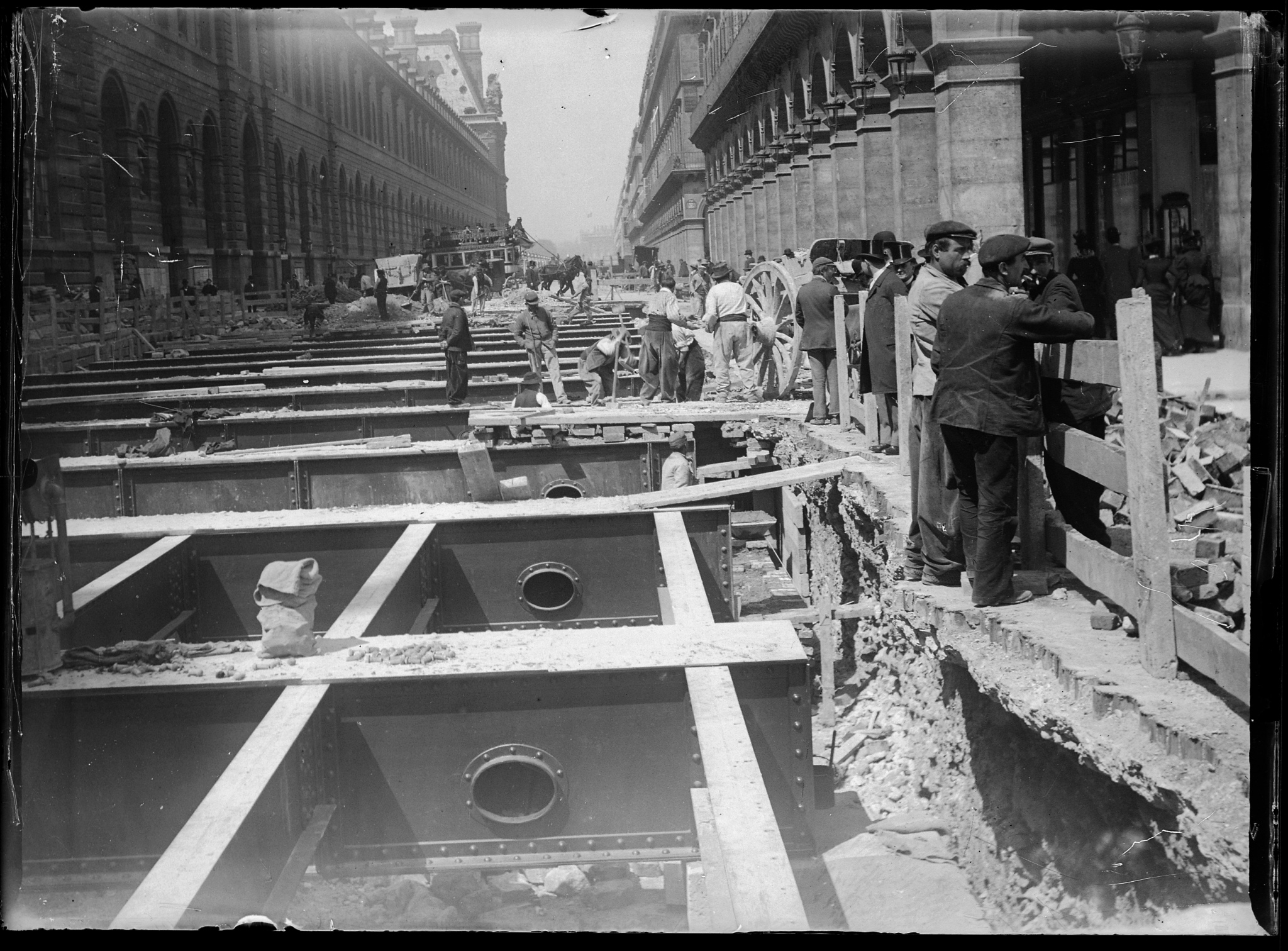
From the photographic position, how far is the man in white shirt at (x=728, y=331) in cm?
1548

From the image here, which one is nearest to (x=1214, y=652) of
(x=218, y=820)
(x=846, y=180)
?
(x=218, y=820)

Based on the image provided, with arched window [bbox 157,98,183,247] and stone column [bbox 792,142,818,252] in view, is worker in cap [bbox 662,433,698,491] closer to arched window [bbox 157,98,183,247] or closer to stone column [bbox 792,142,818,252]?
stone column [bbox 792,142,818,252]

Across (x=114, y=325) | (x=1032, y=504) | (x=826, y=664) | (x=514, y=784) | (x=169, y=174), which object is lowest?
(x=826, y=664)

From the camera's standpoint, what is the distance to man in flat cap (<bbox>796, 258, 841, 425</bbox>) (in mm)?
11805

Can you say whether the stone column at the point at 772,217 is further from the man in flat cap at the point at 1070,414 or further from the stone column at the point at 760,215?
the man in flat cap at the point at 1070,414

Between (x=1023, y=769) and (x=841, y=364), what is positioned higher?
(x=841, y=364)

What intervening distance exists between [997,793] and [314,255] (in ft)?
128

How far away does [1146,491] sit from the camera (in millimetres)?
4195

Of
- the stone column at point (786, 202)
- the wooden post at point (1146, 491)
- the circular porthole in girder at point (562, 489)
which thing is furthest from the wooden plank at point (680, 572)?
the stone column at point (786, 202)

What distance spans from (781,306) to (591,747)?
42.6ft

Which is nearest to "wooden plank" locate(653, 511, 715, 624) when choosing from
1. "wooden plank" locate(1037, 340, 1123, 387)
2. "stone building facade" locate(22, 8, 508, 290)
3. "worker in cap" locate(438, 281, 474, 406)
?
"wooden plank" locate(1037, 340, 1123, 387)

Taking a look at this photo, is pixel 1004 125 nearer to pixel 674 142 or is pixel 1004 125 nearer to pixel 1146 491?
pixel 1146 491

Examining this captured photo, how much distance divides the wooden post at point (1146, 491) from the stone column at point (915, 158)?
40.6 feet

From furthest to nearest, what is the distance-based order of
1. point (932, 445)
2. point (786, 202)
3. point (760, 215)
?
point (760, 215), point (786, 202), point (932, 445)
